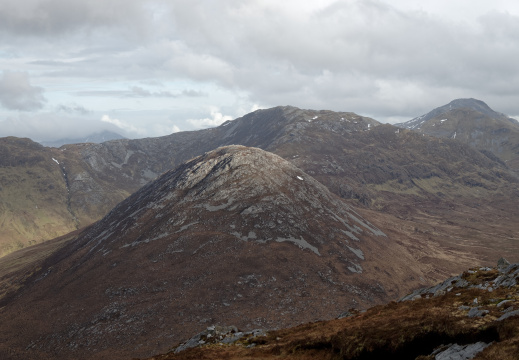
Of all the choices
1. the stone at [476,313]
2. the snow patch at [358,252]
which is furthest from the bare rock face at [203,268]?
the stone at [476,313]

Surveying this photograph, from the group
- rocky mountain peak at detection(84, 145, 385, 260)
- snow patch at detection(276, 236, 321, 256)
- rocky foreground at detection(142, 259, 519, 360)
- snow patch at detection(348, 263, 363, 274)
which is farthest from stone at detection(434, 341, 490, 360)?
snow patch at detection(276, 236, 321, 256)

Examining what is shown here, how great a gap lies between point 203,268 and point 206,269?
4.35 feet

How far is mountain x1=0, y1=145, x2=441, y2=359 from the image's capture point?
8944 cm

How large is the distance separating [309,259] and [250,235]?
Answer: 76.1 ft

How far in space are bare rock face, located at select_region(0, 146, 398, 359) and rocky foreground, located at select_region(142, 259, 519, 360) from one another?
4059cm

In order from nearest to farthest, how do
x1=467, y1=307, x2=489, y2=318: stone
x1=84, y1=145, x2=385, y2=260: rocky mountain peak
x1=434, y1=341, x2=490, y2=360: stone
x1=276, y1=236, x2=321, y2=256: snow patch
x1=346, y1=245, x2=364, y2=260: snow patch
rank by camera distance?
x1=434, y1=341, x2=490, y2=360: stone
x1=467, y1=307, x2=489, y2=318: stone
x1=276, y1=236, x2=321, y2=256: snow patch
x1=346, y1=245, x2=364, y2=260: snow patch
x1=84, y1=145, x2=385, y2=260: rocky mountain peak

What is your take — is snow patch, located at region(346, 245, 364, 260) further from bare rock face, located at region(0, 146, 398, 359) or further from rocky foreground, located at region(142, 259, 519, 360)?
rocky foreground, located at region(142, 259, 519, 360)

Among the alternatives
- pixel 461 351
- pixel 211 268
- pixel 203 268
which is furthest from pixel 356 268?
pixel 461 351

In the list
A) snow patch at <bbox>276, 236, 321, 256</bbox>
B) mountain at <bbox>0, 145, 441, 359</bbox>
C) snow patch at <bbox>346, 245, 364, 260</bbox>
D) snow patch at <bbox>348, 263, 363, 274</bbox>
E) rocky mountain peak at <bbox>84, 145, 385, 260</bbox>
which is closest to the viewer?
mountain at <bbox>0, 145, 441, 359</bbox>

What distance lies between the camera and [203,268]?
111 m

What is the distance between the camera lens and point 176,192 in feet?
525

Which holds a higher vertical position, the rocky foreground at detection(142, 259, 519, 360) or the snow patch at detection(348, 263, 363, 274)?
the rocky foreground at detection(142, 259, 519, 360)

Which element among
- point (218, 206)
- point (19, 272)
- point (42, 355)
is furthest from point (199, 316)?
point (19, 272)

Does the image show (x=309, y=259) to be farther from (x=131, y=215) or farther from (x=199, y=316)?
(x=131, y=215)
